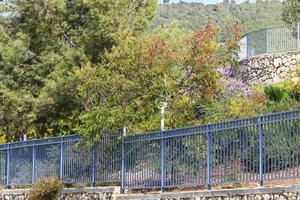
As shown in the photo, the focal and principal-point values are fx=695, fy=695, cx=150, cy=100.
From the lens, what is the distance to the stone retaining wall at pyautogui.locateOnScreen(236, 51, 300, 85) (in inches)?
1226

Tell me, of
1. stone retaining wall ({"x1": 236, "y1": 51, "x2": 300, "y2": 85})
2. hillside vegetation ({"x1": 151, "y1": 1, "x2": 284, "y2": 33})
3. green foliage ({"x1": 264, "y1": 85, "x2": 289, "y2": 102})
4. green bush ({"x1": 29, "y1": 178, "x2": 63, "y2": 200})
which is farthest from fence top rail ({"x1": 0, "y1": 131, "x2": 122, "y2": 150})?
hillside vegetation ({"x1": 151, "y1": 1, "x2": 284, "y2": 33})

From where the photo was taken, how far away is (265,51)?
32.8m

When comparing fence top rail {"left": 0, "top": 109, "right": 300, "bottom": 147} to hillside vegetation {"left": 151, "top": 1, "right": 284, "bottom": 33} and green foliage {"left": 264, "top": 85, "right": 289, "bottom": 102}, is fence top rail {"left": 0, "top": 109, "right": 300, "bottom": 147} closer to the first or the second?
green foliage {"left": 264, "top": 85, "right": 289, "bottom": 102}

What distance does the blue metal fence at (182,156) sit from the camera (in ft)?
48.1

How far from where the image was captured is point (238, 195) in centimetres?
1492

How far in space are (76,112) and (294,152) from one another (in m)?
13.2

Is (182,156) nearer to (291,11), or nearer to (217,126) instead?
(217,126)

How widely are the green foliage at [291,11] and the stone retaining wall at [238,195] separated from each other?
21.4 meters

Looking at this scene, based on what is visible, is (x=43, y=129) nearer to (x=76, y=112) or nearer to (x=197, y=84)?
(x=76, y=112)

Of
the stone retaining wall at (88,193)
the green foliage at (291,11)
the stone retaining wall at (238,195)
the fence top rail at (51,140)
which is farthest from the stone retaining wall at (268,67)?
the stone retaining wall at (238,195)

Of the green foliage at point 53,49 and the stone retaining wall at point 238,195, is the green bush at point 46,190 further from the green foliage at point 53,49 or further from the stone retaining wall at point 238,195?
the green foliage at point 53,49

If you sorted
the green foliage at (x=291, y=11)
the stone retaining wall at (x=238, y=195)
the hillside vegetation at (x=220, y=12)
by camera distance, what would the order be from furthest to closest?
the hillside vegetation at (x=220, y=12) < the green foliage at (x=291, y=11) < the stone retaining wall at (x=238, y=195)

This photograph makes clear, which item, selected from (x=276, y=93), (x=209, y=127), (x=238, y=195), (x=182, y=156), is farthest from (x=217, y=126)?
(x=276, y=93)

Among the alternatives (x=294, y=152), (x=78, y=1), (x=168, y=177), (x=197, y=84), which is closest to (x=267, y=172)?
(x=294, y=152)
